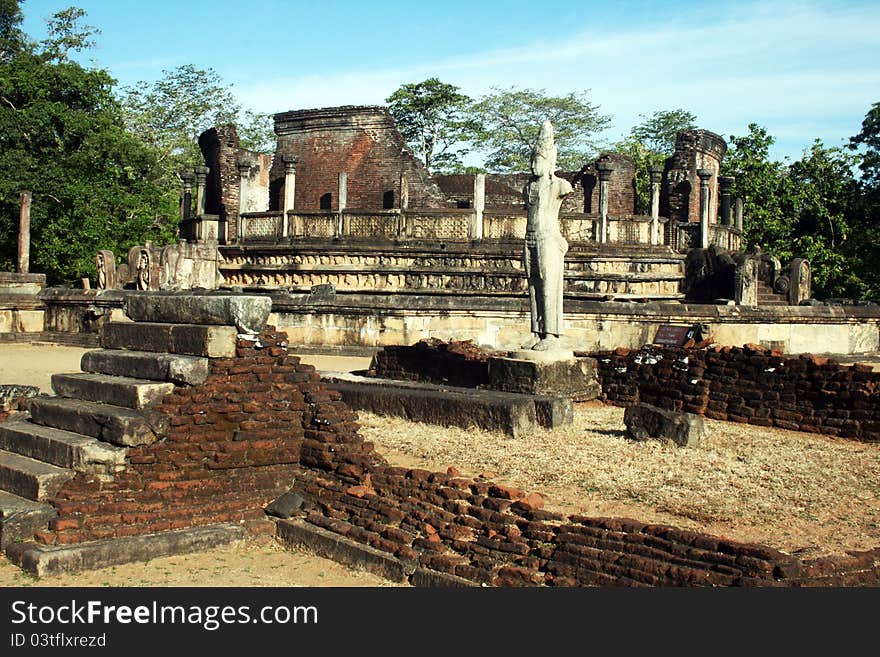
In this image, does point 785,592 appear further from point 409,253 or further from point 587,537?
point 409,253

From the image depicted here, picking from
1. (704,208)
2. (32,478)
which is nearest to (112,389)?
(32,478)

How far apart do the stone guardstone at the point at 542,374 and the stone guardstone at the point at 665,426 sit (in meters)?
1.98

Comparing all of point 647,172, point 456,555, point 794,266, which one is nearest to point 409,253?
point 794,266

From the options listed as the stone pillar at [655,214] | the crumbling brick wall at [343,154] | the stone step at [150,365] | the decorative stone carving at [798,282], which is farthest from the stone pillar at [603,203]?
the stone step at [150,365]

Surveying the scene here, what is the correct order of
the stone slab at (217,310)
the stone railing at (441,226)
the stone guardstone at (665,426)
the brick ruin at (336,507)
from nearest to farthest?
the brick ruin at (336,507)
the stone slab at (217,310)
the stone guardstone at (665,426)
the stone railing at (441,226)

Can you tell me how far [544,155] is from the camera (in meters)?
10.6

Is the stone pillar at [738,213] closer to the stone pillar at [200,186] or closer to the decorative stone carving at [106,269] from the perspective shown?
→ the stone pillar at [200,186]

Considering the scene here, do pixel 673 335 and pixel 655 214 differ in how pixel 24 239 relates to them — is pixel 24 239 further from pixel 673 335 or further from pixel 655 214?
pixel 673 335

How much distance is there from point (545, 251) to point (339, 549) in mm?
5538

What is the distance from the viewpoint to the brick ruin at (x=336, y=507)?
4727 millimetres

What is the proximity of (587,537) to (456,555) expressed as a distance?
0.79 metres

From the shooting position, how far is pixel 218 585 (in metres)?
A: 5.33

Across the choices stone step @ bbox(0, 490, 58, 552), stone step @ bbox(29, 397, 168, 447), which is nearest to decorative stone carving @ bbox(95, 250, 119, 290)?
stone step @ bbox(29, 397, 168, 447)

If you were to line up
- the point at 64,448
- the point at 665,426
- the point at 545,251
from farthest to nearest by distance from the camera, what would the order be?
the point at 545,251 < the point at 665,426 < the point at 64,448
